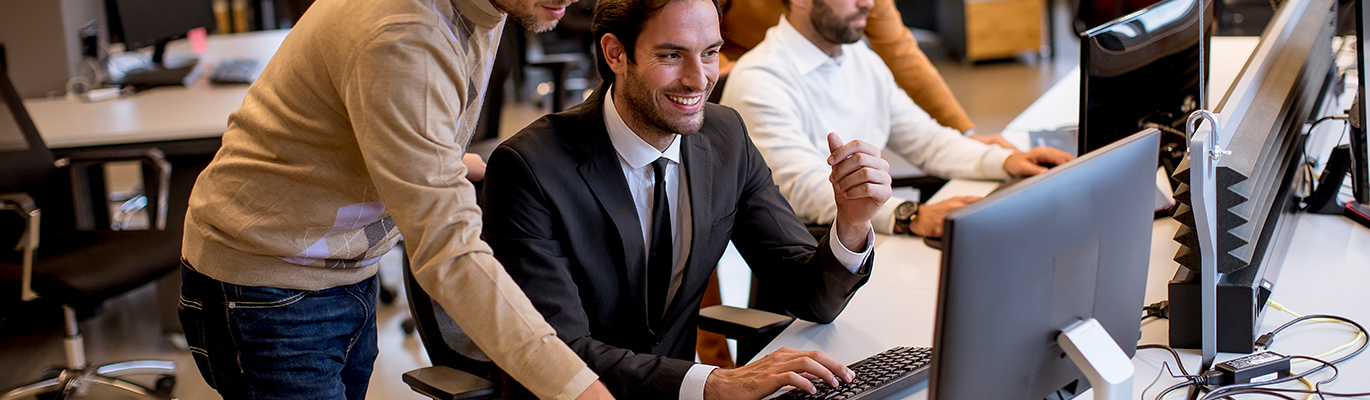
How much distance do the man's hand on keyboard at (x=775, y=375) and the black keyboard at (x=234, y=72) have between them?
9.36ft

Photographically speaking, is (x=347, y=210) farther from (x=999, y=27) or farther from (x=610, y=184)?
(x=999, y=27)

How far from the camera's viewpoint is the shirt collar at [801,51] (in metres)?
2.37

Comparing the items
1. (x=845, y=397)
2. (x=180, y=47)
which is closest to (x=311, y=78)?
(x=845, y=397)

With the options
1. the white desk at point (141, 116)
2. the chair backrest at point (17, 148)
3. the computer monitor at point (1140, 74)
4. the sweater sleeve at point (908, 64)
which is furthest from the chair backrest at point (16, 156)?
the computer monitor at point (1140, 74)

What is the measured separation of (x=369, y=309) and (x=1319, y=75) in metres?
2.00

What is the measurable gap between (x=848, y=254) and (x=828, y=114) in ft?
3.33

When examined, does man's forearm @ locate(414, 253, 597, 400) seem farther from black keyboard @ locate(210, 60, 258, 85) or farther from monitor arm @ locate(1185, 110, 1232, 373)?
black keyboard @ locate(210, 60, 258, 85)

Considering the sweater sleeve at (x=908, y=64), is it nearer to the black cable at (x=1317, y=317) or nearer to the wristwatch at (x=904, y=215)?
the wristwatch at (x=904, y=215)

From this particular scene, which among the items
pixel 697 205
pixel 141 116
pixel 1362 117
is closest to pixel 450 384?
pixel 697 205

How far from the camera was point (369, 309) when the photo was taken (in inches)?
57.0

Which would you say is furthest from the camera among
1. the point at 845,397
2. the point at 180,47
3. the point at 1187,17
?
the point at 180,47

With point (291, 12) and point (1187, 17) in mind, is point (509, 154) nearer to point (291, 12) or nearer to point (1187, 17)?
point (1187, 17)

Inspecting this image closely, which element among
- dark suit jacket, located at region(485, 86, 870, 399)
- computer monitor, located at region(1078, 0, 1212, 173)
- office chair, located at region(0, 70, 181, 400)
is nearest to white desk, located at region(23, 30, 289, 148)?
office chair, located at region(0, 70, 181, 400)

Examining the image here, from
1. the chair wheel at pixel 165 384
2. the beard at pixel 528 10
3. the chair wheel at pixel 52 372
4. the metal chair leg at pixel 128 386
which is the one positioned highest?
the beard at pixel 528 10
